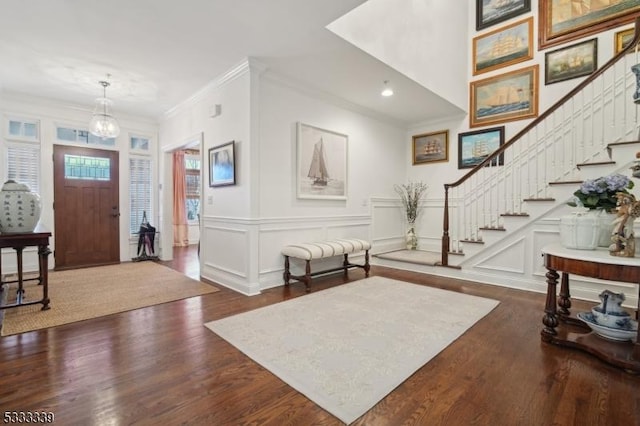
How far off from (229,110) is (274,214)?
1.49m

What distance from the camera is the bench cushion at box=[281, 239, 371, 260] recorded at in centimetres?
377

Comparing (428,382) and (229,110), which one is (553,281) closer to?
(428,382)

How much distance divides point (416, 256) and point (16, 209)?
16.9 ft

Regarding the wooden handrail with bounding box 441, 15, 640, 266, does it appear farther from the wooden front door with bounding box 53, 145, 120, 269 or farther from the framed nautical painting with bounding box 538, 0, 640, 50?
the wooden front door with bounding box 53, 145, 120, 269

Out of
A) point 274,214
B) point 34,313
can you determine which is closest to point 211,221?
point 274,214

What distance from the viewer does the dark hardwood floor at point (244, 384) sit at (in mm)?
1507

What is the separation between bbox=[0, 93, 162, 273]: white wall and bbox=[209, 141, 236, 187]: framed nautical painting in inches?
99.1

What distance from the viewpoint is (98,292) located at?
363 centimetres

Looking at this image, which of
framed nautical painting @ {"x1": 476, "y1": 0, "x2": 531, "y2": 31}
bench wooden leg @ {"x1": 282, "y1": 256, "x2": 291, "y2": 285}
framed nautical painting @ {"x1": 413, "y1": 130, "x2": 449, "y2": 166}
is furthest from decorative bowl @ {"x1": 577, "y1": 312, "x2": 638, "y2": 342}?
framed nautical painting @ {"x1": 476, "y1": 0, "x2": 531, "y2": 31}

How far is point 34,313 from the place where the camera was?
2.89m

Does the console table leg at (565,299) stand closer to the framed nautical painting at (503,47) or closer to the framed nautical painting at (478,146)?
the framed nautical painting at (478,146)

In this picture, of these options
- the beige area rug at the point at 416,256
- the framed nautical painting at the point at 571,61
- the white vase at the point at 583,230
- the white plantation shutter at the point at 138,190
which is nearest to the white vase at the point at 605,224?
the white vase at the point at 583,230

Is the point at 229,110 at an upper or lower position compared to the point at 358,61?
lower

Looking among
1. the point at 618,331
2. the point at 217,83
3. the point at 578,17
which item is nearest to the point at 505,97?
the point at 578,17
